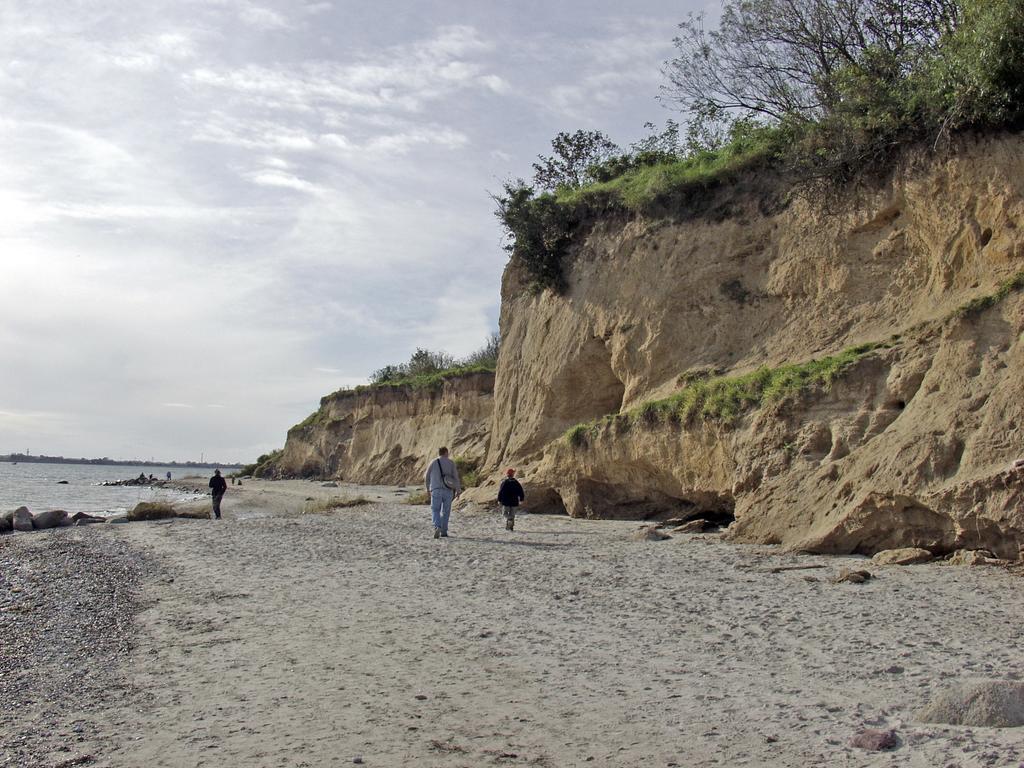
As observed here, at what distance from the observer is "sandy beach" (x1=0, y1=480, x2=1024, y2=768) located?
4871 mm

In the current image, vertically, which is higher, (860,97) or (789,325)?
(860,97)

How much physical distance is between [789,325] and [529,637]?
11.8 m

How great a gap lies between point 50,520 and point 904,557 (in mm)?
22554

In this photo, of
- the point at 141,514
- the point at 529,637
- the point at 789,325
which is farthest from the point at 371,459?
the point at 529,637

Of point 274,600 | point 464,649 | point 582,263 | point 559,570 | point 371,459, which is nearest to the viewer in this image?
point 464,649

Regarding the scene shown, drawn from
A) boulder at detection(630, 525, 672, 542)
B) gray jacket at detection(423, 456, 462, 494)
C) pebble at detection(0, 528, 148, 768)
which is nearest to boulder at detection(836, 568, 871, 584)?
boulder at detection(630, 525, 672, 542)

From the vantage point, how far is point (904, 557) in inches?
400

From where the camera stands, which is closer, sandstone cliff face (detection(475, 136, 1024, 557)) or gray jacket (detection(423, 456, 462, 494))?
sandstone cliff face (detection(475, 136, 1024, 557))

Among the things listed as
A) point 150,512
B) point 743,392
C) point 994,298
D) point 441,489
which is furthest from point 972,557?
point 150,512

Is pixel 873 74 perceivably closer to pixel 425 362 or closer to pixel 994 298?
pixel 994 298

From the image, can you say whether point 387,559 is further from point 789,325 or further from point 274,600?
point 789,325

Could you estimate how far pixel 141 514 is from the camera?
83.5ft

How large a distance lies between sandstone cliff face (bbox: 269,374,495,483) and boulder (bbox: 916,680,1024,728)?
30.4 m

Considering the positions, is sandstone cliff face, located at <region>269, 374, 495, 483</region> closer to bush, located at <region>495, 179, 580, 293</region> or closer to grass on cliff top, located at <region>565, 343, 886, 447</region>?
bush, located at <region>495, 179, 580, 293</region>
